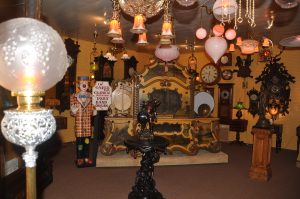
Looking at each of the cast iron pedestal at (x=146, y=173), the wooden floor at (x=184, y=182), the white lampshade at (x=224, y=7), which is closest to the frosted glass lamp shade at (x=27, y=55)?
the white lampshade at (x=224, y=7)

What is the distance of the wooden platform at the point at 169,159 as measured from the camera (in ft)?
18.5

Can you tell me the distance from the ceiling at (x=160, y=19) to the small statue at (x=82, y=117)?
139cm

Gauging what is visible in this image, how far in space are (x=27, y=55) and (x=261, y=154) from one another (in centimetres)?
503

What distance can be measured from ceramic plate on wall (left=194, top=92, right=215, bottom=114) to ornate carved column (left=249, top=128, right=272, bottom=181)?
1.80 meters

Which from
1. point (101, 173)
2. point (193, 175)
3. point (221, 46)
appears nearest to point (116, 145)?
Result: point (101, 173)

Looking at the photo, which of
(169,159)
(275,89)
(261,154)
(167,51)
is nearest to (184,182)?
(169,159)

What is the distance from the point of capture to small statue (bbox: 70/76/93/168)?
5.40 m

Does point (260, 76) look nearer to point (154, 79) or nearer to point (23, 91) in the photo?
point (154, 79)

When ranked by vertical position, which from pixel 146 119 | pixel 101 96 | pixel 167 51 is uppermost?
pixel 167 51

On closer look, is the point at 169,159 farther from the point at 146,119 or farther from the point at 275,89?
the point at 275,89

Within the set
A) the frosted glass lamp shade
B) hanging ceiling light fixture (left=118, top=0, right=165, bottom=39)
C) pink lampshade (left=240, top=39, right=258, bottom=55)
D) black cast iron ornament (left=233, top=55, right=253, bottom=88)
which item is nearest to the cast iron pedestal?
hanging ceiling light fixture (left=118, top=0, right=165, bottom=39)

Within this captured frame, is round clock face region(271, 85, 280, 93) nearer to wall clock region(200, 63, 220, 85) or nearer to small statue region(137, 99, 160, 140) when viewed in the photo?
wall clock region(200, 63, 220, 85)

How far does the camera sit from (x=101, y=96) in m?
5.96

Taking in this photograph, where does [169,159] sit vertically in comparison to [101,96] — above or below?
below
